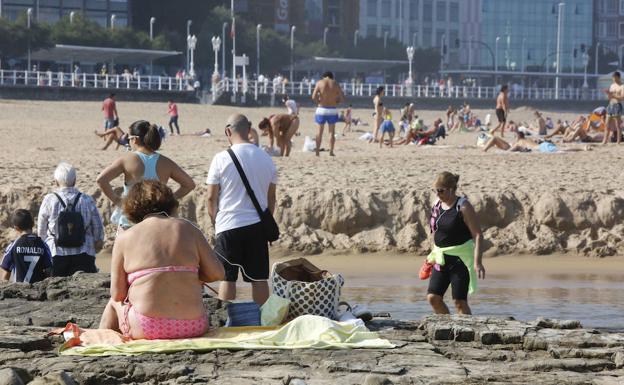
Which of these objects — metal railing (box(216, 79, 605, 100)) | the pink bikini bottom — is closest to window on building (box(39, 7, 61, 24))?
metal railing (box(216, 79, 605, 100))

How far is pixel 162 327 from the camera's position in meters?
6.71

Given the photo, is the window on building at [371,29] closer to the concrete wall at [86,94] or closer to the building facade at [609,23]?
the building facade at [609,23]

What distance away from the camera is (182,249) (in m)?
6.58

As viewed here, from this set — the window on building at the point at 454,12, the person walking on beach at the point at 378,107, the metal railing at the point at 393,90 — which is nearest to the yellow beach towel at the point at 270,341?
the person walking on beach at the point at 378,107

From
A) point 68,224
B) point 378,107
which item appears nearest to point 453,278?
point 68,224

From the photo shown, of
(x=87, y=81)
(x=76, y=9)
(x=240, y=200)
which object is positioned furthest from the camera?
(x=76, y=9)

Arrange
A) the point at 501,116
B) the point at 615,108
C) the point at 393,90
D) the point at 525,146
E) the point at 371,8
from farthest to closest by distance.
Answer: the point at 371,8
the point at 393,90
the point at 501,116
the point at 525,146
the point at 615,108

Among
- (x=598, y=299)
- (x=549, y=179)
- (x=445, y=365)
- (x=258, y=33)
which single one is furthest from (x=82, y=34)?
(x=445, y=365)

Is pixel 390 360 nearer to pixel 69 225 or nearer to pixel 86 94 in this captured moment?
pixel 69 225

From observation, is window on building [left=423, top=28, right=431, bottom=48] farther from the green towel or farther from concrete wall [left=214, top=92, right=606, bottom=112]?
the green towel

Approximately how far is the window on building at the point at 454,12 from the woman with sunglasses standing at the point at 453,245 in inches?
4172

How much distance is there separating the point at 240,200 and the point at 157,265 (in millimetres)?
1472

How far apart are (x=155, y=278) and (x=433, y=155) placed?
14273 millimetres

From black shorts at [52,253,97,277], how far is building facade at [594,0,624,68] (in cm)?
11508
